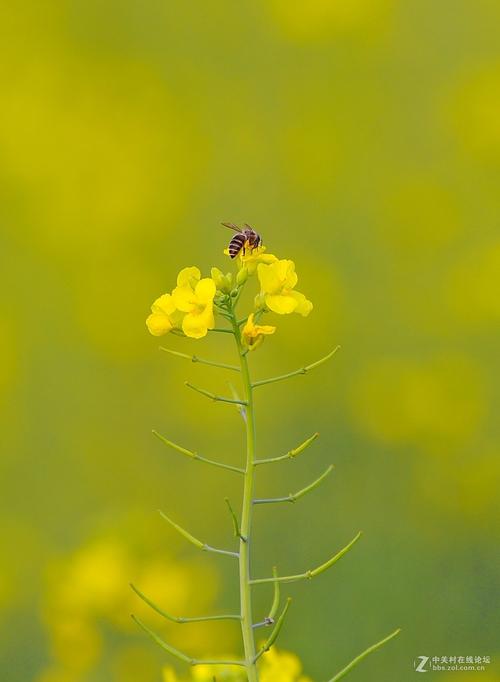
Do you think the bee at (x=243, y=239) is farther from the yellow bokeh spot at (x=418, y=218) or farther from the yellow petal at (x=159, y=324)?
the yellow bokeh spot at (x=418, y=218)

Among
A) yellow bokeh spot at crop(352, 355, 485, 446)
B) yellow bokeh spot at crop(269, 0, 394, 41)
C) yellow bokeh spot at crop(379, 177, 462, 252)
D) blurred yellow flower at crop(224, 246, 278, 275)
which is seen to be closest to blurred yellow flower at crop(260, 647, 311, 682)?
blurred yellow flower at crop(224, 246, 278, 275)

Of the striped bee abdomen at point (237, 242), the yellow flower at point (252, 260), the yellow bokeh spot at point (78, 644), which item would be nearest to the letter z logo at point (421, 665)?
the yellow bokeh spot at point (78, 644)

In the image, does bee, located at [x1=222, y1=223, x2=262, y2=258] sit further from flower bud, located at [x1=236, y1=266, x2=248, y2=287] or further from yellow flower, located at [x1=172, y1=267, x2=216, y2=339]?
yellow flower, located at [x1=172, y1=267, x2=216, y2=339]

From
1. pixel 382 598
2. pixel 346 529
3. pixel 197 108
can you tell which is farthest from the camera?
pixel 197 108

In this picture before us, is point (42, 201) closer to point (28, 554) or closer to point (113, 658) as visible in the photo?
point (28, 554)

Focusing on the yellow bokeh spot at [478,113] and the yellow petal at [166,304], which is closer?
the yellow petal at [166,304]

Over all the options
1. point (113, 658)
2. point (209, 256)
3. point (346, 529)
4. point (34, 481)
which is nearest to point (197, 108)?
point (209, 256)
